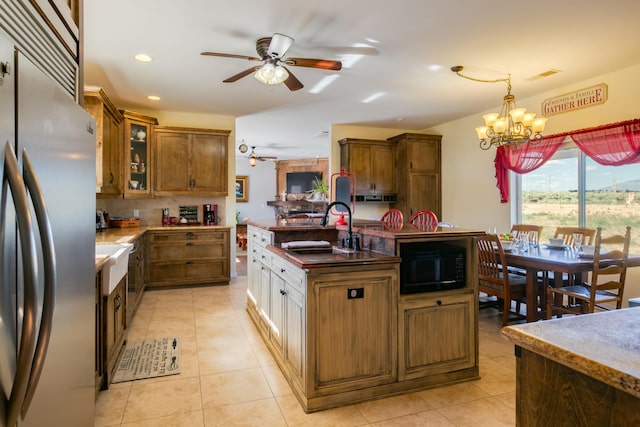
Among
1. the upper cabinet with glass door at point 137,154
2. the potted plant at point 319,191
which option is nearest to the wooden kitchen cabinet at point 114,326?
the upper cabinet with glass door at point 137,154

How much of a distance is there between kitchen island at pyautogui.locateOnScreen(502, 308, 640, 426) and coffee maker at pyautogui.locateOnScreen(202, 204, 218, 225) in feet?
17.4

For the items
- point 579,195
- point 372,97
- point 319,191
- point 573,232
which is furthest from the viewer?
point 319,191

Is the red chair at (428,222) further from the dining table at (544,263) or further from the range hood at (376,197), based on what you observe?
the range hood at (376,197)

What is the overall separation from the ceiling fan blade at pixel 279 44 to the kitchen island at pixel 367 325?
1537mm

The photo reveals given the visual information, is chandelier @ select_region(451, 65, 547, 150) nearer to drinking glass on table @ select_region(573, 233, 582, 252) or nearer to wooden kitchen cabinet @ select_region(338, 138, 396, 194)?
drinking glass on table @ select_region(573, 233, 582, 252)

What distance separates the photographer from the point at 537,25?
115 inches

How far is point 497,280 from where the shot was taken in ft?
11.6

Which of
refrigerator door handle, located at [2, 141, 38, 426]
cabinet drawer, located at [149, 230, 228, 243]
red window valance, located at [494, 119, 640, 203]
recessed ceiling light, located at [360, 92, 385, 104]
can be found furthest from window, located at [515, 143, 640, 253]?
refrigerator door handle, located at [2, 141, 38, 426]

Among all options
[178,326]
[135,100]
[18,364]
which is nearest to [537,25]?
[18,364]

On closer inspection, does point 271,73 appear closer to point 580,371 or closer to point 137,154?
point 580,371

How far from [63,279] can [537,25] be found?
3535 millimetres

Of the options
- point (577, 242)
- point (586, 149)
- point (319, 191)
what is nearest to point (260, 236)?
point (577, 242)

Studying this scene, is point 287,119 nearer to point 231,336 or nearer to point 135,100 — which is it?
point 135,100

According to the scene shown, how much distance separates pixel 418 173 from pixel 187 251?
404cm
